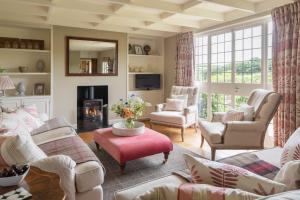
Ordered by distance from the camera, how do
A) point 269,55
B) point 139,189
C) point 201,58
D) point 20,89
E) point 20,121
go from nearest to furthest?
point 139,189
point 20,121
point 269,55
point 20,89
point 201,58

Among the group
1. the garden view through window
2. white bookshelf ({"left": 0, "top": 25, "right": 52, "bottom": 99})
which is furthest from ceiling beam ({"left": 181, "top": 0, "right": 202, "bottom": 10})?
white bookshelf ({"left": 0, "top": 25, "right": 52, "bottom": 99})

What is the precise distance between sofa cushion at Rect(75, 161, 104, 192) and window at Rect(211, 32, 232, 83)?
356 centimetres

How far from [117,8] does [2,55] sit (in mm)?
2677

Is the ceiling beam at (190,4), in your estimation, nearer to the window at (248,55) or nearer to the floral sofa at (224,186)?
the window at (248,55)

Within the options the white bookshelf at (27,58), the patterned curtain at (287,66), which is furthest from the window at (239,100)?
the white bookshelf at (27,58)

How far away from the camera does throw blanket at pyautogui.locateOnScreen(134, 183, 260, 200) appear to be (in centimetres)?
89

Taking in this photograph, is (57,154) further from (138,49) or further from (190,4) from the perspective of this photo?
(138,49)

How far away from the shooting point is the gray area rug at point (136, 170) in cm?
250

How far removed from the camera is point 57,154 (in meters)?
2.10

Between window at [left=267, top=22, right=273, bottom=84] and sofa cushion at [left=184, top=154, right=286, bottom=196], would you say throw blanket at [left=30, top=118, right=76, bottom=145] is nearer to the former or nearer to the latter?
sofa cushion at [left=184, top=154, right=286, bottom=196]

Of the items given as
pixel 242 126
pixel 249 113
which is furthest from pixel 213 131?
pixel 249 113

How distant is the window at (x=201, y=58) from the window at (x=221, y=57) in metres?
0.22

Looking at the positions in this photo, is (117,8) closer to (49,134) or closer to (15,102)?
(49,134)

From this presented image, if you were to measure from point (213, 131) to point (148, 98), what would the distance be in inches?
128
